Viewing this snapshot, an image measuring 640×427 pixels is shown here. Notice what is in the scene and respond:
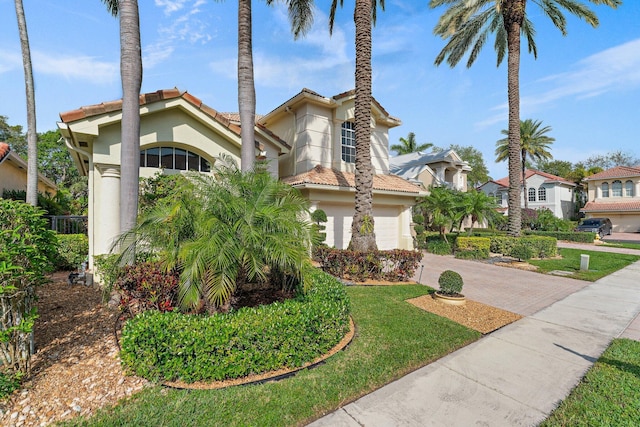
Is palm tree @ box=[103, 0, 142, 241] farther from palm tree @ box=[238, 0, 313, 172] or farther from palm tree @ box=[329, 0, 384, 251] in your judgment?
palm tree @ box=[329, 0, 384, 251]

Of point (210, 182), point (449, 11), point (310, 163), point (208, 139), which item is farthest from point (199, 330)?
point (449, 11)

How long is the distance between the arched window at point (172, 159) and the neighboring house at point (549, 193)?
39.0m

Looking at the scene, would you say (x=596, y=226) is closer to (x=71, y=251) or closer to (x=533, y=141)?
(x=533, y=141)

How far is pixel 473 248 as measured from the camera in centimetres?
1540

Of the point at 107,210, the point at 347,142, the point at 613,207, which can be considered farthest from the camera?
the point at 613,207

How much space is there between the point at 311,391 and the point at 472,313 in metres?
4.84

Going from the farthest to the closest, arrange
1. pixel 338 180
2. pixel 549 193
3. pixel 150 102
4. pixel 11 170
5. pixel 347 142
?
pixel 549 193 → pixel 11 170 → pixel 347 142 → pixel 338 180 → pixel 150 102

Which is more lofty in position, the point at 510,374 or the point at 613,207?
the point at 613,207

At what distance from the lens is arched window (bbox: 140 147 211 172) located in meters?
9.45

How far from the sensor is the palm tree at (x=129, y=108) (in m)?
6.40

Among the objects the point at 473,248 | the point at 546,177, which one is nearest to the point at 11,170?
the point at 473,248

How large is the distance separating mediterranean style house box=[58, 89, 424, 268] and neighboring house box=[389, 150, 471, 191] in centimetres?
1000

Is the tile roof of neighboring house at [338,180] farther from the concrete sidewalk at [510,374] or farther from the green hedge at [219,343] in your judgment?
the green hedge at [219,343]

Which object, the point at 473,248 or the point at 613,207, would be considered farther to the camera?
the point at 613,207
